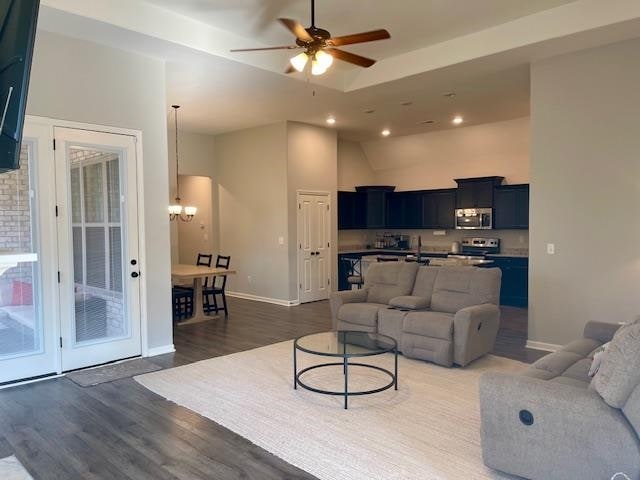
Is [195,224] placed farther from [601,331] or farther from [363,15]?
[601,331]

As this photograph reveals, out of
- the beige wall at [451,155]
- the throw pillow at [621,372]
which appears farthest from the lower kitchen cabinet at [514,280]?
the throw pillow at [621,372]

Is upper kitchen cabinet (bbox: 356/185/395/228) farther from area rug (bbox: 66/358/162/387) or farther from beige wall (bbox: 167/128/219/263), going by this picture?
area rug (bbox: 66/358/162/387)

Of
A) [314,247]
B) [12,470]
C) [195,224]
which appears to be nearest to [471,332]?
[12,470]

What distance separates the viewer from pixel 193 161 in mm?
9352

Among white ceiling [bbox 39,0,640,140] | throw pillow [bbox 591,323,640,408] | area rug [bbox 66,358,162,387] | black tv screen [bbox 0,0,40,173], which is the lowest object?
area rug [bbox 66,358,162,387]

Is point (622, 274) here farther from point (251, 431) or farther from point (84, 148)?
point (84, 148)

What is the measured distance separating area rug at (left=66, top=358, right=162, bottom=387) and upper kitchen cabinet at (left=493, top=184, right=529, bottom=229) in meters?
6.76

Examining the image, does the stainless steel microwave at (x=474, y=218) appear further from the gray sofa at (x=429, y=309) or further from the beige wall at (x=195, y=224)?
the beige wall at (x=195, y=224)

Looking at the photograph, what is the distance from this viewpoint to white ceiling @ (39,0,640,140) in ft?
14.6

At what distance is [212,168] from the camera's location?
9.70 meters

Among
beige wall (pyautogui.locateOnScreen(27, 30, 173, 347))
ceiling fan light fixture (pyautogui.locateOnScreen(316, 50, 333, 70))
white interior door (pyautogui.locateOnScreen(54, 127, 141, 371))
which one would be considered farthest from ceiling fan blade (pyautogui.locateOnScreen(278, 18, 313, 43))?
white interior door (pyautogui.locateOnScreen(54, 127, 141, 371))

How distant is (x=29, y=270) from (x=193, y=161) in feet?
17.4

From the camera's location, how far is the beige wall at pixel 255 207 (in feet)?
27.8

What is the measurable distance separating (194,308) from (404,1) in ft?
16.6
